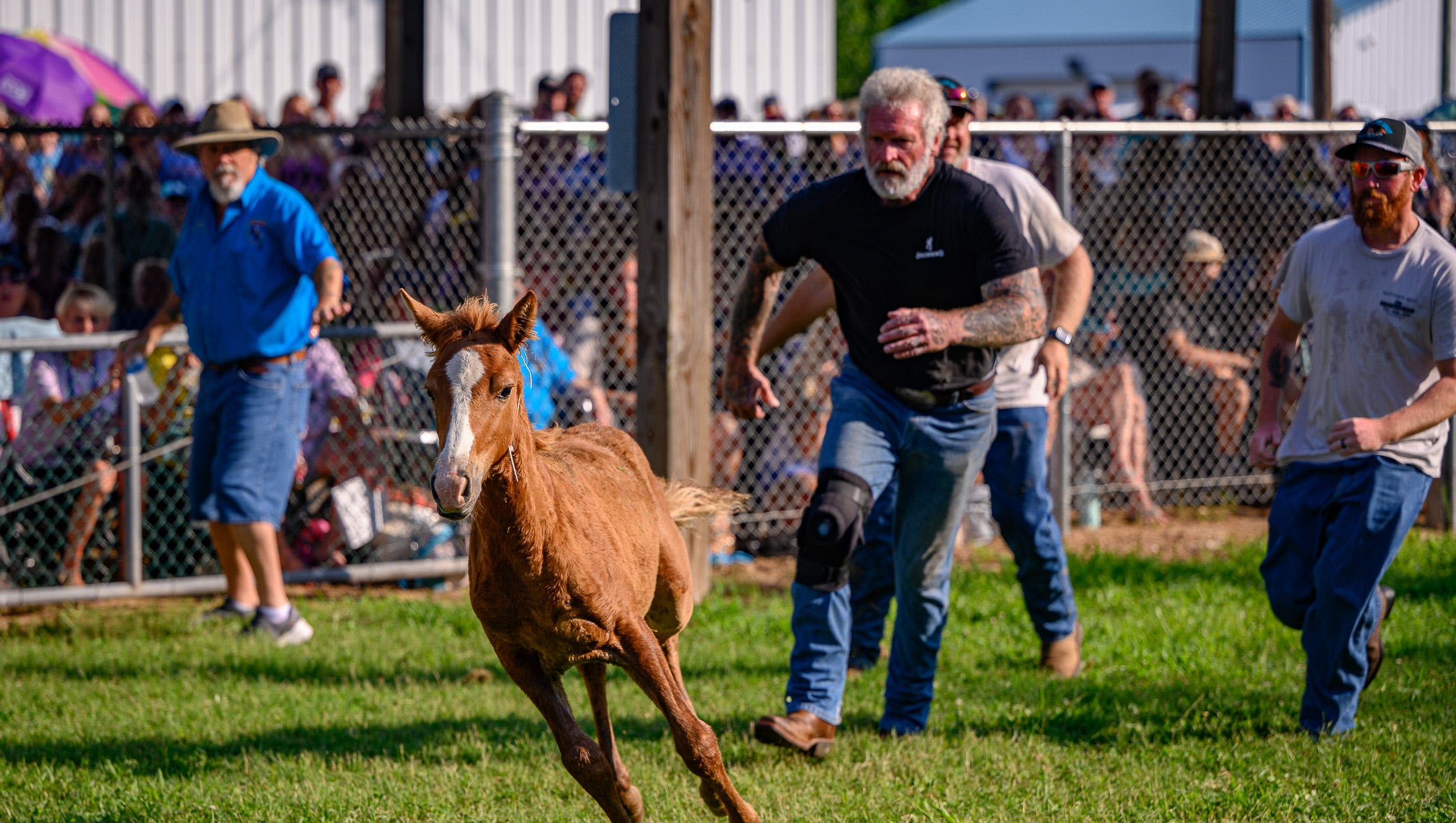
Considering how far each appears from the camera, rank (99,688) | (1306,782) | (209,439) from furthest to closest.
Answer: (209,439), (99,688), (1306,782)

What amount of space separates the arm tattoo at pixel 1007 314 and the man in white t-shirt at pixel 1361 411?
105 centimetres

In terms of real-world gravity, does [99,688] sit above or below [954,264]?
below

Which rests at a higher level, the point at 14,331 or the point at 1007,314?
the point at 1007,314

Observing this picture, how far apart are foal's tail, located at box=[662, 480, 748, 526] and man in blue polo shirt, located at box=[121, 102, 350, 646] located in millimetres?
2320

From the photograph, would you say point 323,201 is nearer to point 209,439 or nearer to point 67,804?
point 209,439

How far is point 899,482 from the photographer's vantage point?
5184 millimetres

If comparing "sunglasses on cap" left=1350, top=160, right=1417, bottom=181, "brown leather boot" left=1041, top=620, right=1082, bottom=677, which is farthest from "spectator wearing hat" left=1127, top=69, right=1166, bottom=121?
"sunglasses on cap" left=1350, top=160, right=1417, bottom=181

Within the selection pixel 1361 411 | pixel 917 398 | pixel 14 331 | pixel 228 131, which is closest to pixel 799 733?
pixel 917 398

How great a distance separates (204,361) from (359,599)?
5.31 ft

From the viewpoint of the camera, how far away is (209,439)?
692cm

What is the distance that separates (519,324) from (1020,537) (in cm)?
302

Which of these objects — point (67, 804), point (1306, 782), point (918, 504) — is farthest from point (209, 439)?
point (1306, 782)

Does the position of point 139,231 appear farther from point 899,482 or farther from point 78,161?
point 899,482

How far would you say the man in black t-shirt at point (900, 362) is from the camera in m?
4.80
